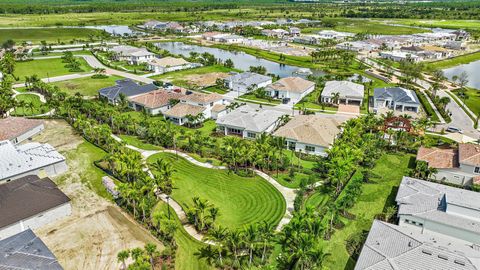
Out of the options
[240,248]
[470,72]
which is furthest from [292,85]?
[470,72]

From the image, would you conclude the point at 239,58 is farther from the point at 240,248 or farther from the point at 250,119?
the point at 240,248

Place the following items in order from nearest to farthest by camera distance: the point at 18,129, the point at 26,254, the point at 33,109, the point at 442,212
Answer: the point at 26,254 → the point at 442,212 → the point at 18,129 → the point at 33,109

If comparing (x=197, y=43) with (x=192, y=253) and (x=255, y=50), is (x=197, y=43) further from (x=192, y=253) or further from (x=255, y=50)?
(x=192, y=253)

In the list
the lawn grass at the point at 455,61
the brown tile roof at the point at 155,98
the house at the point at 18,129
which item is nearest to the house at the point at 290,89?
the brown tile roof at the point at 155,98

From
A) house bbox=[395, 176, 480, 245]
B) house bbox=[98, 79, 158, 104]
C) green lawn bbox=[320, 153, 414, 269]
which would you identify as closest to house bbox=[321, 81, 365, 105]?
green lawn bbox=[320, 153, 414, 269]

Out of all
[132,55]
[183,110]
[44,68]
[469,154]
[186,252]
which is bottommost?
[186,252]

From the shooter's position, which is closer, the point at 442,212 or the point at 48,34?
the point at 442,212

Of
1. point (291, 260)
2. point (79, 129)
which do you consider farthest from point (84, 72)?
point (291, 260)
